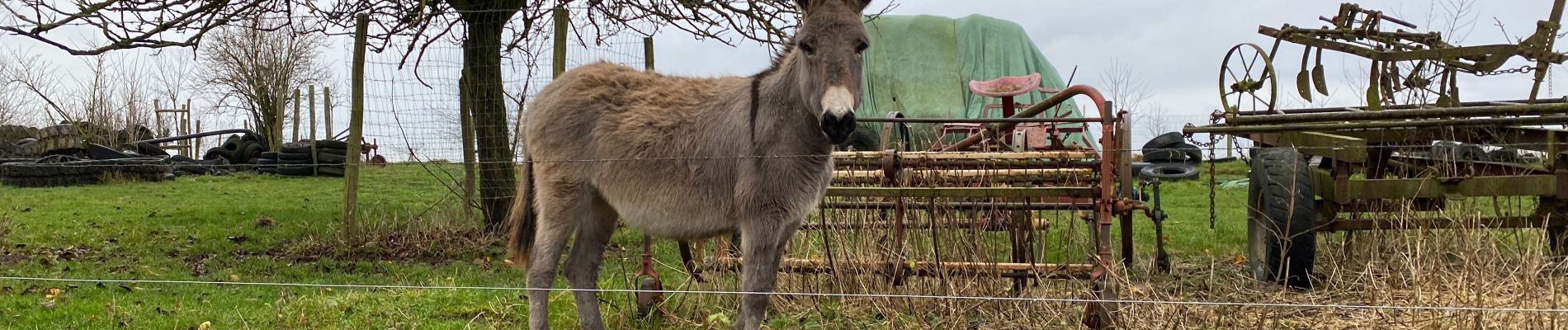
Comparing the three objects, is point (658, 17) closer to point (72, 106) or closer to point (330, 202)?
point (330, 202)

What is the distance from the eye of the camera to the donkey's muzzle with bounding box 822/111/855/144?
3.69m

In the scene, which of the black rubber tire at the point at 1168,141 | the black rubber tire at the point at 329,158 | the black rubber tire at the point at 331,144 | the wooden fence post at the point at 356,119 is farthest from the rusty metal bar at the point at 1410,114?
the black rubber tire at the point at 331,144

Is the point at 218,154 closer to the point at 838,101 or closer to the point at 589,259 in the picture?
the point at 589,259

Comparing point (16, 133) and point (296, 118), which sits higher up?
point (296, 118)

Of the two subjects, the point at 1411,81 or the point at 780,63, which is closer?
the point at 780,63

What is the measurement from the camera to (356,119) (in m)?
8.99

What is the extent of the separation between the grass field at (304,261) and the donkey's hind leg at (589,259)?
442 millimetres

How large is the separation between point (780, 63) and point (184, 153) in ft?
84.4

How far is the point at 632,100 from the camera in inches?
191

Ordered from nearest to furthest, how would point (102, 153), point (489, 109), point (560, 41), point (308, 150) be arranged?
point (560, 41) → point (489, 109) → point (308, 150) → point (102, 153)

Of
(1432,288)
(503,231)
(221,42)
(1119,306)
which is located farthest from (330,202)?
(221,42)

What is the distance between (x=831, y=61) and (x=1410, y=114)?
257cm

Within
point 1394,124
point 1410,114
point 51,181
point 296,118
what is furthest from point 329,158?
point 1410,114

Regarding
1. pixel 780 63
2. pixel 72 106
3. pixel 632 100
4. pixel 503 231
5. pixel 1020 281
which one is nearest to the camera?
pixel 780 63
